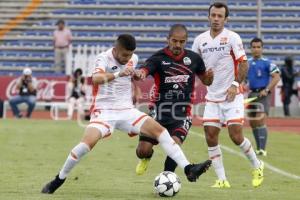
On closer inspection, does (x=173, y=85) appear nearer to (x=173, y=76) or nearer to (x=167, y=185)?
(x=173, y=76)

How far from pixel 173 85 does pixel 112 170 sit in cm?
302

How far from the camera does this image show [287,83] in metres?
29.9

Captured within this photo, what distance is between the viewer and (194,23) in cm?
3428

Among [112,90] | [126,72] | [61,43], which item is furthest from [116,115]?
[61,43]

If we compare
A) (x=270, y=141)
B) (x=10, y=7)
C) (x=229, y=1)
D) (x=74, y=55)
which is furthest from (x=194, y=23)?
(x=270, y=141)

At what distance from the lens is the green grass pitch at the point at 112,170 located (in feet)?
33.9

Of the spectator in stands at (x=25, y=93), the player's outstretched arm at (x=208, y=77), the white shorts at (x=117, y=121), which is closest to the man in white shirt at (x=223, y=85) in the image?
the player's outstretched arm at (x=208, y=77)

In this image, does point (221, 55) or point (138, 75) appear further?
point (221, 55)

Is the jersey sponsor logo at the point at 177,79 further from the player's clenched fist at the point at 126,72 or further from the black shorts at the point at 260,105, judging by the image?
the black shorts at the point at 260,105

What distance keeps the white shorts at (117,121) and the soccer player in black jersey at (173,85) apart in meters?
0.69

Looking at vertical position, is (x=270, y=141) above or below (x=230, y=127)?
below

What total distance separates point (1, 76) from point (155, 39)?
254 inches

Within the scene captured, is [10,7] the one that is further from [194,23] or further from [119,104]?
[119,104]

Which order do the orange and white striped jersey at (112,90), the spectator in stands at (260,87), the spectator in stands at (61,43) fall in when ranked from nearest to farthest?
the orange and white striped jersey at (112,90) < the spectator in stands at (260,87) < the spectator in stands at (61,43)
